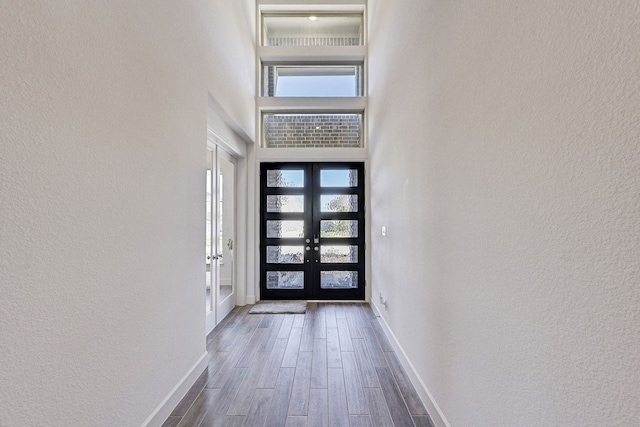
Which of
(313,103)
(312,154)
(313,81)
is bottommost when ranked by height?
(312,154)

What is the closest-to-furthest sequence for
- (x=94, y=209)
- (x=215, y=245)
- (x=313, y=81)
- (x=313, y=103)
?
(x=94, y=209)
(x=215, y=245)
(x=313, y=103)
(x=313, y=81)

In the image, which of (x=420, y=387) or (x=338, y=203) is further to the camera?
(x=338, y=203)

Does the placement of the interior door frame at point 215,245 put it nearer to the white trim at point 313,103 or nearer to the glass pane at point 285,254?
the glass pane at point 285,254

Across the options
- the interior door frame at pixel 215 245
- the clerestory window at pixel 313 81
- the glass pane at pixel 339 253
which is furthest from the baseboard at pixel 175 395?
the clerestory window at pixel 313 81

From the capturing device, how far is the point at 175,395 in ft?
7.16

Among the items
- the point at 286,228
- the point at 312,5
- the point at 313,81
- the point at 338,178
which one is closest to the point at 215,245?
the point at 286,228

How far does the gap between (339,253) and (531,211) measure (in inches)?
163

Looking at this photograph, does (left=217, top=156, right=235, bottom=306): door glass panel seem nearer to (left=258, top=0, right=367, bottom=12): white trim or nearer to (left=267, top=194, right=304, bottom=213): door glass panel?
(left=267, top=194, right=304, bottom=213): door glass panel

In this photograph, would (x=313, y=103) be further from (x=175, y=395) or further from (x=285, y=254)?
(x=175, y=395)

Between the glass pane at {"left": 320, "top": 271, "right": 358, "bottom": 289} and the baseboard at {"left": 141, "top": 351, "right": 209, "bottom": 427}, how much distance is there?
2.59 metres

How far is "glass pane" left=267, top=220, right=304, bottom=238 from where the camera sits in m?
→ 5.12

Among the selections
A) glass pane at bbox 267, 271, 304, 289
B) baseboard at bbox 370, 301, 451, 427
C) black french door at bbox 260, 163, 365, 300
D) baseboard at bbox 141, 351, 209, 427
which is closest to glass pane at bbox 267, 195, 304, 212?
black french door at bbox 260, 163, 365, 300

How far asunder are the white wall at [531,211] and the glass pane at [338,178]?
2.92 meters

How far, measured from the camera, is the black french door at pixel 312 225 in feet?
16.7
